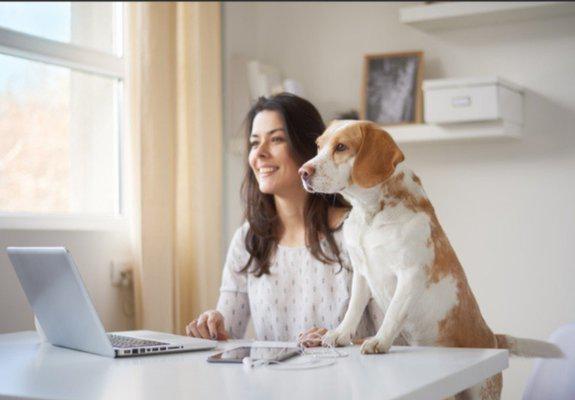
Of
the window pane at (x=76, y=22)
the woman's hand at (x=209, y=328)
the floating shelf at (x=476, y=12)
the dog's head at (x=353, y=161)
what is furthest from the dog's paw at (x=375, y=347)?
the window pane at (x=76, y=22)

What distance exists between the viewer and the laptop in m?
1.52

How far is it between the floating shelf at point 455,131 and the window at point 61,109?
3.38ft

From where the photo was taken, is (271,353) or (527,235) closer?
(271,353)

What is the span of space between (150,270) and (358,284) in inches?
50.0

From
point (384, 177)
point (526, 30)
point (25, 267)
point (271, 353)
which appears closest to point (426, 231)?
point (384, 177)

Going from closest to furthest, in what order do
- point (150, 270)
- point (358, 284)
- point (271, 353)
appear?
point (271, 353) → point (358, 284) → point (150, 270)

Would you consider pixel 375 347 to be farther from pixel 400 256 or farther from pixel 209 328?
pixel 209 328

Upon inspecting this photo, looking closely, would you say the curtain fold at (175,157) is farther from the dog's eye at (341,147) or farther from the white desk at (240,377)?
the dog's eye at (341,147)

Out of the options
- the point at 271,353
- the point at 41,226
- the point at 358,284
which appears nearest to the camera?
the point at 271,353

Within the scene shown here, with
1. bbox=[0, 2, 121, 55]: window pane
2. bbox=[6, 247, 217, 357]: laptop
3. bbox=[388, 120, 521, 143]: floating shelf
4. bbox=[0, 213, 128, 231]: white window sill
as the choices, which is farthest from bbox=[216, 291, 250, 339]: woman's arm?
bbox=[0, 2, 121, 55]: window pane

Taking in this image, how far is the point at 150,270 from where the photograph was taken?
2.73 m

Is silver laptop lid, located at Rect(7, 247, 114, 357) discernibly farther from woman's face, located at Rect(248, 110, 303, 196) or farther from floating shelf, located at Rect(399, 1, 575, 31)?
floating shelf, located at Rect(399, 1, 575, 31)

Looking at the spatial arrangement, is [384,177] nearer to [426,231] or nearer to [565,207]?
[426,231]

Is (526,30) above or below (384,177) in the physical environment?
above
